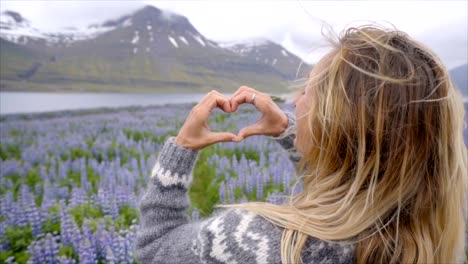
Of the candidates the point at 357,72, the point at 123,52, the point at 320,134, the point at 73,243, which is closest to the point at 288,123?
the point at 320,134

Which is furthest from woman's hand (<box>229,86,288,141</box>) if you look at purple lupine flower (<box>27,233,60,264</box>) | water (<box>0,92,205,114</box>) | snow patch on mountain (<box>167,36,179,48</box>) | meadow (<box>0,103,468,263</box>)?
snow patch on mountain (<box>167,36,179,48</box>)

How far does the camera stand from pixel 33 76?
15.4 feet

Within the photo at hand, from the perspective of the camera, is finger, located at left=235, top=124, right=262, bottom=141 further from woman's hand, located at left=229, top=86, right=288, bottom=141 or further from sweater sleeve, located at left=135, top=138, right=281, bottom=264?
sweater sleeve, located at left=135, top=138, right=281, bottom=264

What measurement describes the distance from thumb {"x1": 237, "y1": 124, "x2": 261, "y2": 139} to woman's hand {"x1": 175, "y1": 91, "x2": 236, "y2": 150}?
0.03 metres

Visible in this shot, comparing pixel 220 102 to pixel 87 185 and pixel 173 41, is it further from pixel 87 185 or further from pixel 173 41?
pixel 173 41

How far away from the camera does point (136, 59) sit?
8617 mm

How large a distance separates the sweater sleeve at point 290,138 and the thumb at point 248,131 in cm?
12

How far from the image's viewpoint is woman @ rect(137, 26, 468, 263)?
1.11 metres

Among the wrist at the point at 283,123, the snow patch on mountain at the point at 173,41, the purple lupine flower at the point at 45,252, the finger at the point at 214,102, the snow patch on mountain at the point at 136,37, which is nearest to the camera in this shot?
the finger at the point at 214,102

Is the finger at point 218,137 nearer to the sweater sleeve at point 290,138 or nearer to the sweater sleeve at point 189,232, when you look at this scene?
the sweater sleeve at point 189,232

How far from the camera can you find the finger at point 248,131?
4.47 ft

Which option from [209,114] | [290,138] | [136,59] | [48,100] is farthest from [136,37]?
[209,114]

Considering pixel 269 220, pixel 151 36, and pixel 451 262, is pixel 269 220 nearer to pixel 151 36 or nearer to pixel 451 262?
pixel 451 262

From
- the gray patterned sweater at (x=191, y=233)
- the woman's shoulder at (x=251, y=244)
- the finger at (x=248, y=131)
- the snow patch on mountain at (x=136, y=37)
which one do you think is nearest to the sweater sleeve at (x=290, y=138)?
the gray patterned sweater at (x=191, y=233)
